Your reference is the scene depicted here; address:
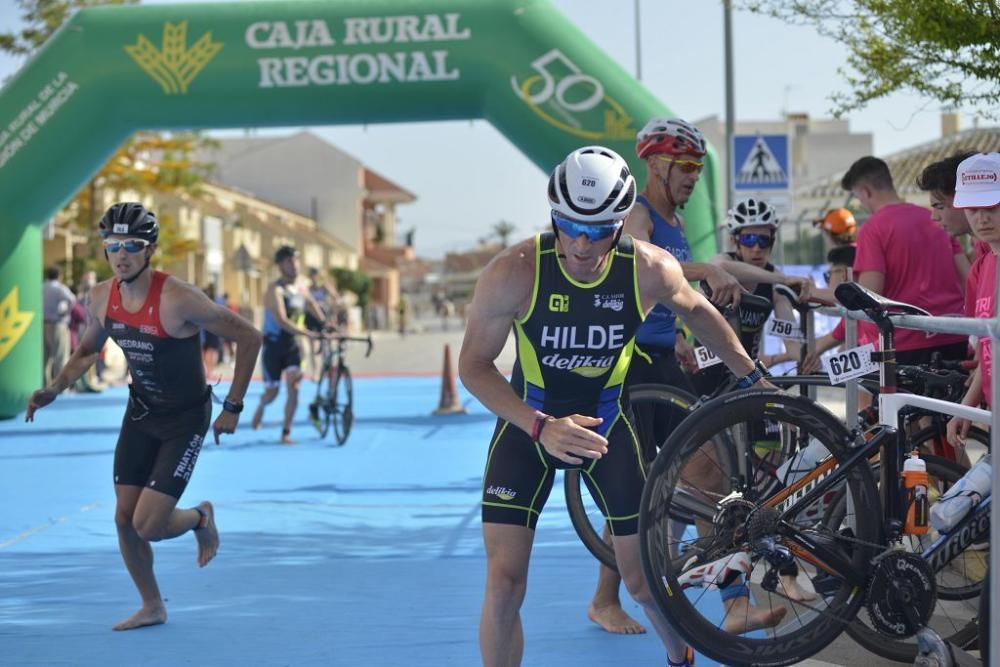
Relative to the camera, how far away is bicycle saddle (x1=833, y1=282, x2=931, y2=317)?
173 inches

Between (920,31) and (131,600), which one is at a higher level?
(920,31)

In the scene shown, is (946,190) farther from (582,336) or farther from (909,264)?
(582,336)

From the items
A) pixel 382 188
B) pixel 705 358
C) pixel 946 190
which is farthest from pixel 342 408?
pixel 382 188

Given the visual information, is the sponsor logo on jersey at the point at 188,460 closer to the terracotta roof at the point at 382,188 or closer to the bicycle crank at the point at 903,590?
the bicycle crank at the point at 903,590

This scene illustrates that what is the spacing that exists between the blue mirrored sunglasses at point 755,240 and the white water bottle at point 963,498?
278 cm

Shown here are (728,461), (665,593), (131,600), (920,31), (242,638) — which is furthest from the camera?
(920,31)

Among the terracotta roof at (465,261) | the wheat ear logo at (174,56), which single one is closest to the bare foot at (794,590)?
the wheat ear logo at (174,56)

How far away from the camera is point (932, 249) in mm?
6926

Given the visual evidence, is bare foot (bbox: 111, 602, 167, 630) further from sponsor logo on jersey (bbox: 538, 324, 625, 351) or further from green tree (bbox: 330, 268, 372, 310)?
green tree (bbox: 330, 268, 372, 310)

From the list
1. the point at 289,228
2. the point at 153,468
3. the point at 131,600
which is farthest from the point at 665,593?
the point at 289,228

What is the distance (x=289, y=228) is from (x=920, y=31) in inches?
2896

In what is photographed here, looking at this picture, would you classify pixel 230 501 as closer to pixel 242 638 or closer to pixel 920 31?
pixel 242 638

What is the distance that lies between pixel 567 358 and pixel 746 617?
103 cm

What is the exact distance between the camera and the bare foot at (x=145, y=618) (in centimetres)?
624
